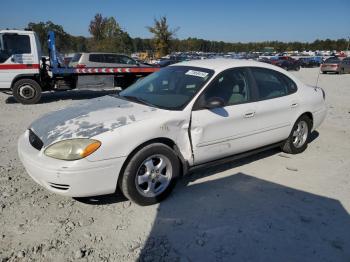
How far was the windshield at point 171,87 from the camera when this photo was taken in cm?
390

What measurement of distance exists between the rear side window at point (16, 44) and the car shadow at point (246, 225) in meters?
8.01

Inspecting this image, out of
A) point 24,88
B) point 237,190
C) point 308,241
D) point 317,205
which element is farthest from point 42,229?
point 24,88

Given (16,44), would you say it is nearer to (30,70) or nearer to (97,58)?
(30,70)

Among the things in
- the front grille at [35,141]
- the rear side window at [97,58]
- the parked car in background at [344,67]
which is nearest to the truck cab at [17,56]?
the rear side window at [97,58]

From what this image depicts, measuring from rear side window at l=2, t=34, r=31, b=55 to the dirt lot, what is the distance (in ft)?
20.1

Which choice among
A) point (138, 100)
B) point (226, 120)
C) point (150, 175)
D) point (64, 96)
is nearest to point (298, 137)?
point (226, 120)

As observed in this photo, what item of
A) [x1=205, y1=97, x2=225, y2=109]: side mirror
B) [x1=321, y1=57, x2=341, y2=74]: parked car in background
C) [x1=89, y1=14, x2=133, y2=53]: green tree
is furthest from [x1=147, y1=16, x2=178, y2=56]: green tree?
[x1=205, y1=97, x2=225, y2=109]: side mirror

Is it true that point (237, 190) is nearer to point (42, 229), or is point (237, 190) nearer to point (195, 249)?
point (195, 249)

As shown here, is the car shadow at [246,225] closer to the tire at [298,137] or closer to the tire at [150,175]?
the tire at [150,175]

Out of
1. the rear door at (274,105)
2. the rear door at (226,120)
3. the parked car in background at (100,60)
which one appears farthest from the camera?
the parked car in background at (100,60)

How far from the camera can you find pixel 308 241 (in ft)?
9.85

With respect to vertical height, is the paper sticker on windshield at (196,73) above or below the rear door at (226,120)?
above

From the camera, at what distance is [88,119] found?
11.6 feet

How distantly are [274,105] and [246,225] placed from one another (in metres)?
1.98
